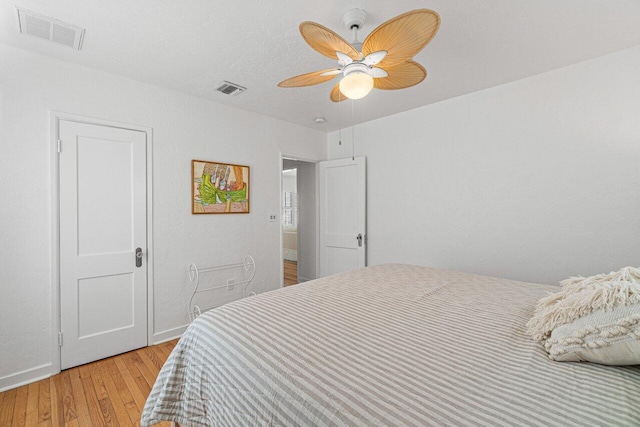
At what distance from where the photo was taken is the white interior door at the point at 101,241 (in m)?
2.28

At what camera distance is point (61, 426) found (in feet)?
5.45

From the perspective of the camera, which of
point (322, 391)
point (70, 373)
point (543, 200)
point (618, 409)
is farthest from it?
point (543, 200)

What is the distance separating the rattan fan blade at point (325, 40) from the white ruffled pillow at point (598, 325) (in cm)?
147

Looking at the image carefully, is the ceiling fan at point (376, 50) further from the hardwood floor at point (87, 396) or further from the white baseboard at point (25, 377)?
the white baseboard at point (25, 377)

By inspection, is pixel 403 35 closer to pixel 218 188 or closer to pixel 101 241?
pixel 218 188

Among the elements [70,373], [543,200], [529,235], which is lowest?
[70,373]

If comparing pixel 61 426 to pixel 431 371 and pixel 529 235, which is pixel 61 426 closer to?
pixel 431 371

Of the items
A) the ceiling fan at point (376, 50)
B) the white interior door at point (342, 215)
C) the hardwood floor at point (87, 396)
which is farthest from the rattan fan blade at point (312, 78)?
the hardwood floor at point (87, 396)

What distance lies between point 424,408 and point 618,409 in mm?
458

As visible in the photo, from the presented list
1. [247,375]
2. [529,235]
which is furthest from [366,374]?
[529,235]

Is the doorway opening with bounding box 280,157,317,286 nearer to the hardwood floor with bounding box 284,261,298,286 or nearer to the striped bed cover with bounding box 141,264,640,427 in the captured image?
the hardwood floor with bounding box 284,261,298,286

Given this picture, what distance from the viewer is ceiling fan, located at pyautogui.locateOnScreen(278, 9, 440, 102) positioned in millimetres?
1268

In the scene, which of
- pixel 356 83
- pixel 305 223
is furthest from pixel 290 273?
pixel 356 83

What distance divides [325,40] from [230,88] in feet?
5.57
